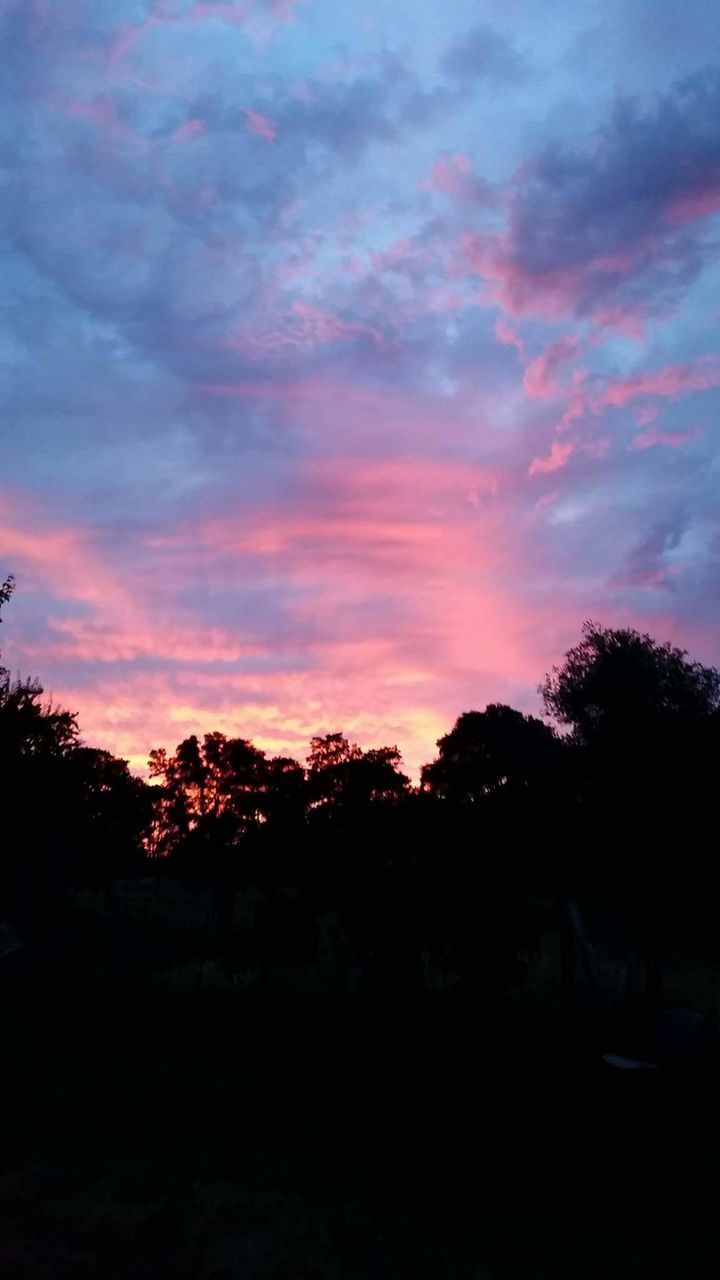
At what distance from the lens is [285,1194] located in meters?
9.79

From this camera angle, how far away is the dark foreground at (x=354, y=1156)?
27.2 feet

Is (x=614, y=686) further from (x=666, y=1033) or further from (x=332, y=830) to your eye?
(x=666, y=1033)

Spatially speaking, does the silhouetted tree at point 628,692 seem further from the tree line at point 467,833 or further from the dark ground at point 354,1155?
the dark ground at point 354,1155

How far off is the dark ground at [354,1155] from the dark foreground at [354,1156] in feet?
0.10

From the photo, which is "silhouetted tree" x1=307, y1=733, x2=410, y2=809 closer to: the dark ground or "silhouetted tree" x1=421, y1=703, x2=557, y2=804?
"silhouetted tree" x1=421, y1=703, x2=557, y2=804

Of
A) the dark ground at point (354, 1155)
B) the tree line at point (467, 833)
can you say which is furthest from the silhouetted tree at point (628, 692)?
the dark ground at point (354, 1155)

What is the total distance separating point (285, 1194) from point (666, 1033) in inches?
263

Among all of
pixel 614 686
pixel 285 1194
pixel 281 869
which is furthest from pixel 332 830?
pixel 285 1194

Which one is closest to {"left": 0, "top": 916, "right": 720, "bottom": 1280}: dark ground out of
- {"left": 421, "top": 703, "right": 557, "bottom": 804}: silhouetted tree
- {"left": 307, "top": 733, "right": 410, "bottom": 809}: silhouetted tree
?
{"left": 421, "top": 703, "right": 557, "bottom": 804}: silhouetted tree

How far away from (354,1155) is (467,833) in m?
6.28

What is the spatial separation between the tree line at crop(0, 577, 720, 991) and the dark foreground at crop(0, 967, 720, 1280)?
2.05 meters

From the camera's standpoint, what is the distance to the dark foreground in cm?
830

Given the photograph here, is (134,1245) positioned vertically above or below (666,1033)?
below

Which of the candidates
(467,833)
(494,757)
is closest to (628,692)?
(494,757)
